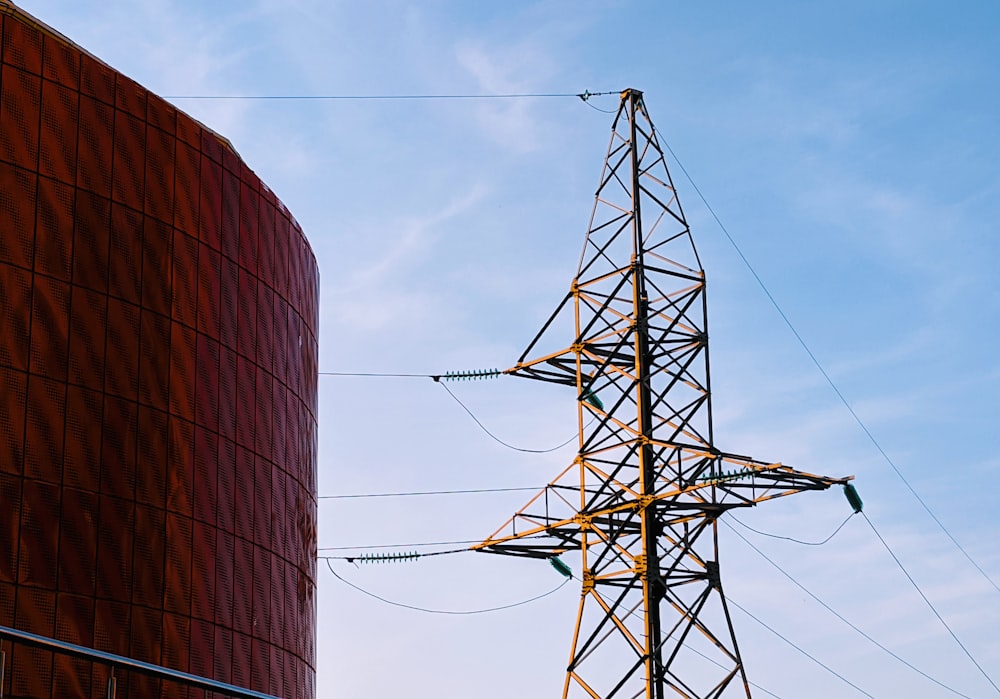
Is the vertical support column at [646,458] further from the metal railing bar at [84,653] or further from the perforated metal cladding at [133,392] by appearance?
the metal railing bar at [84,653]

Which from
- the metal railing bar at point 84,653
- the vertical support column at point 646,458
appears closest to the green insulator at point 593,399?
the vertical support column at point 646,458

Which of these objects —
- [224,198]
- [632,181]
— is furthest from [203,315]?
[632,181]

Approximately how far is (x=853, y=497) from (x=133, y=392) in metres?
26.7

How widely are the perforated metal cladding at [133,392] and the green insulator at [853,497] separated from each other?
19.6m

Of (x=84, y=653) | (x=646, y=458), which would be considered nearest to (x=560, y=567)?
(x=646, y=458)

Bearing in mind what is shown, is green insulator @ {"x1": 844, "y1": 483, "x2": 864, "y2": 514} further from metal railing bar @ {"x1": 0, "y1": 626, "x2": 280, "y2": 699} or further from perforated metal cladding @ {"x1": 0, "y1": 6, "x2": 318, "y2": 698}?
metal railing bar @ {"x1": 0, "y1": 626, "x2": 280, "y2": 699}

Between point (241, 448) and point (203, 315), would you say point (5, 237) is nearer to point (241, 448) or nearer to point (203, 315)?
point (203, 315)

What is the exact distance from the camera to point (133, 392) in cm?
3522

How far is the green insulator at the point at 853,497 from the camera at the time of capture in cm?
5028

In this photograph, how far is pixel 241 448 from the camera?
4031 centimetres

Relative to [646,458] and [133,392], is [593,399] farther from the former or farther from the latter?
[133,392]

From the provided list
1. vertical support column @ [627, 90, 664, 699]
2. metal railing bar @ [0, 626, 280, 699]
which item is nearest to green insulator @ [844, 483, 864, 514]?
vertical support column @ [627, 90, 664, 699]

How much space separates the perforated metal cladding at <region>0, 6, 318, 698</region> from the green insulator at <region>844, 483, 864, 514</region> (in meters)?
19.6

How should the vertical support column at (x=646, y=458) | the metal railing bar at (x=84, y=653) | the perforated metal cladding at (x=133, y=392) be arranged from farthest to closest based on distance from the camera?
the vertical support column at (x=646, y=458), the perforated metal cladding at (x=133, y=392), the metal railing bar at (x=84, y=653)
